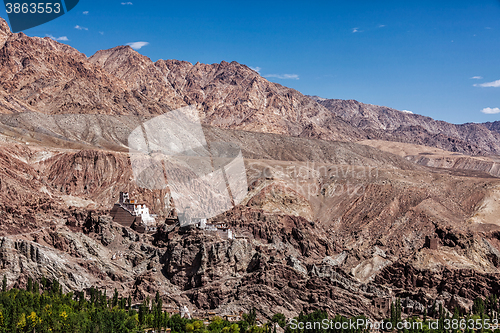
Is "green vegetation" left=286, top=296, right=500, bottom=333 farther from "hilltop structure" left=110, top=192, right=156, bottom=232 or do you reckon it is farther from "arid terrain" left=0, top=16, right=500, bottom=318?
"hilltop structure" left=110, top=192, right=156, bottom=232

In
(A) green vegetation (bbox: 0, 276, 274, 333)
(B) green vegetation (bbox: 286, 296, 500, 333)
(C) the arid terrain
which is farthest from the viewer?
(C) the arid terrain

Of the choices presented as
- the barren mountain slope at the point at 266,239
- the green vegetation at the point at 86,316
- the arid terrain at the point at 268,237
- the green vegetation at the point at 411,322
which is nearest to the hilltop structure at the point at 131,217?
the arid terrain at the point at 268,237

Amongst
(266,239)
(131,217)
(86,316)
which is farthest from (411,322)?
(131,217)

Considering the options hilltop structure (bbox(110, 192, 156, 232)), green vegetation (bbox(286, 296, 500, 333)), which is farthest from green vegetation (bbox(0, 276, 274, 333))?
hilltop structure (bbox(110, 192, 156, 232))

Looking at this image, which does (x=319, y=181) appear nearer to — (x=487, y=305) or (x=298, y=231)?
(x=298, y=231)

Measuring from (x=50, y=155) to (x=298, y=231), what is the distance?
170ft

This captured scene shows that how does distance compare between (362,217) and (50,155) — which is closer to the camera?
(362,217)

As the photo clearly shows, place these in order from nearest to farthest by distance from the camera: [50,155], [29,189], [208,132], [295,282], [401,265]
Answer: [295,282]
[401,265]
[29,189]
[50,155]
[208,132]

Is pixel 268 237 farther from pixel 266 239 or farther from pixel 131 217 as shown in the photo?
pixel 131 217

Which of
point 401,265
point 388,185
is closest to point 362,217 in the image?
point 388,185

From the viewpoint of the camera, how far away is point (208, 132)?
624 ft

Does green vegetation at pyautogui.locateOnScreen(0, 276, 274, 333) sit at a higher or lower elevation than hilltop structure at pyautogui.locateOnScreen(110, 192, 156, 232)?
lower

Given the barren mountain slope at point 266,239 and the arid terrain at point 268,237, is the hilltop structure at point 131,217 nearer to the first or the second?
the arid terrain at point 268,237

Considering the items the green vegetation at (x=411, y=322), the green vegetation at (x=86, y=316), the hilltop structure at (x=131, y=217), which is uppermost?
the hilltop structure at (x=131, y=217)
